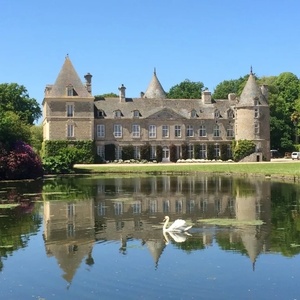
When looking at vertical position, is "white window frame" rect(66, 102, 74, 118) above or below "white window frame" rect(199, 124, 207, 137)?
above

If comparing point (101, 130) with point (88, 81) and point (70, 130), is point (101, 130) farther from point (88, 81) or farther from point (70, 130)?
point (88, 81)

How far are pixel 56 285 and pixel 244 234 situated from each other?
6.03 m

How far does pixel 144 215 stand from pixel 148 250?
5.43 meters

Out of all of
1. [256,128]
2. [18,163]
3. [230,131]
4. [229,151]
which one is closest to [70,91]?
[230,131]

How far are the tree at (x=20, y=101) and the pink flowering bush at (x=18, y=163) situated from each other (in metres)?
32.9

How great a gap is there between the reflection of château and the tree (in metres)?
47.7

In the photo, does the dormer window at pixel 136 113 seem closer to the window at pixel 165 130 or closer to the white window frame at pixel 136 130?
the white window frame at pixel 136 130

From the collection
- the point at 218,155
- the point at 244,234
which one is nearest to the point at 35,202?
the point at 244,234

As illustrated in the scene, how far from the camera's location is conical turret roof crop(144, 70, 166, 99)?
6519 centimetres

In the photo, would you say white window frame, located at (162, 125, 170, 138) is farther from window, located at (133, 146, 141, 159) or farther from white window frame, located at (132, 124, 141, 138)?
window, located at (133, 146, 141, 159)

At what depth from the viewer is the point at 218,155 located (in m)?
60.5

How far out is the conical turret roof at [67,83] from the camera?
55.8m

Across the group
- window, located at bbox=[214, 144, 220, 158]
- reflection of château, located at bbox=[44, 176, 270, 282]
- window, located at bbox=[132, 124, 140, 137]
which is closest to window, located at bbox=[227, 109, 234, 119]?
window, located at bbox=[214, 144, 220, 158]

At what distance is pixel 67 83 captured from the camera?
56094mm
